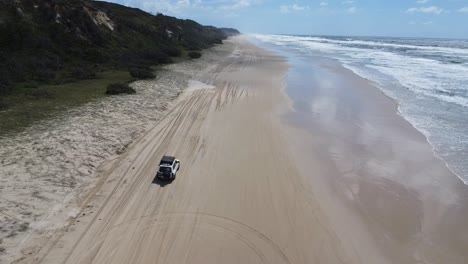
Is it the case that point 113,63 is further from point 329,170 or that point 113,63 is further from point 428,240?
point 428,240

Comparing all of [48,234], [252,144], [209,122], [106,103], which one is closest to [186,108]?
[209,122]

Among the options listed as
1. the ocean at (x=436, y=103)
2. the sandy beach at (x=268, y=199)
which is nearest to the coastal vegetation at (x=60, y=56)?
the sandy beach at (x=268, y=199)

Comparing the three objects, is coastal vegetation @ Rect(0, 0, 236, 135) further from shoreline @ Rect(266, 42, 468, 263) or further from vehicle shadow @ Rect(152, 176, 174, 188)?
shoreline @ Rect(266, 42, 468, 263)

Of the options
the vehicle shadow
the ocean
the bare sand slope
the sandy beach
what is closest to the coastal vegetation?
the sandy beach

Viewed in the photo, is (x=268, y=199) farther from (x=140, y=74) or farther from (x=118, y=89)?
(x=140, y=74)

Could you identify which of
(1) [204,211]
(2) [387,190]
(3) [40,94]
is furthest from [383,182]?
(3) [40,94]
